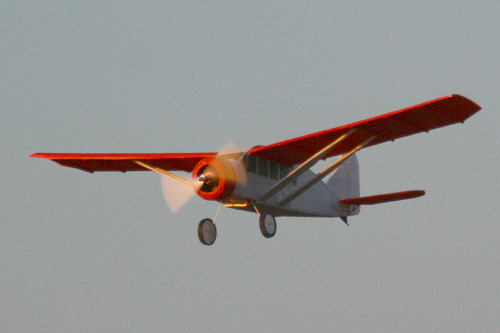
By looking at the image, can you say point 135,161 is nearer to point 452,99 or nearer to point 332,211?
point 332,211

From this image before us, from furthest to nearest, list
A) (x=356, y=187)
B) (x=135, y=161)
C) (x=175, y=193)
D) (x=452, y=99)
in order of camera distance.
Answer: (x=356, y=187) → (x=135, y=161) → (x=175, y=193) → (x=452, y=99)

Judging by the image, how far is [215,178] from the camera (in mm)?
21062

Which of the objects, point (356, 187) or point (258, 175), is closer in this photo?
point (258, 175)

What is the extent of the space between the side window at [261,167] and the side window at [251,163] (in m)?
0.13

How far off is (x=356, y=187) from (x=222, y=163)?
8.67 m

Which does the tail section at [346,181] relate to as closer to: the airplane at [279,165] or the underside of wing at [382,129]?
the airplane at [279,165]

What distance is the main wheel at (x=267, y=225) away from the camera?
71.1 feet

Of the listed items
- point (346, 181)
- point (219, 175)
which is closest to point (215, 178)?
point (219, 175)

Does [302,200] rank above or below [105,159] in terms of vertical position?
below

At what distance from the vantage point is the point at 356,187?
94.7 ft

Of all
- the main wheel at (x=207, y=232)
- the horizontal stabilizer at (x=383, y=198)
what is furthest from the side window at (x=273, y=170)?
the horizontal stabilizer at (x=383, y=198)

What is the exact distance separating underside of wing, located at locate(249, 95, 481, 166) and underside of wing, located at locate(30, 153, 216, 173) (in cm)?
194

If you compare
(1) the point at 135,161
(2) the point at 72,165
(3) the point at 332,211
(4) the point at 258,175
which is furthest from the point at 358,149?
(2) the point at 72,165

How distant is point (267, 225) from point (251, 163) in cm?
158
